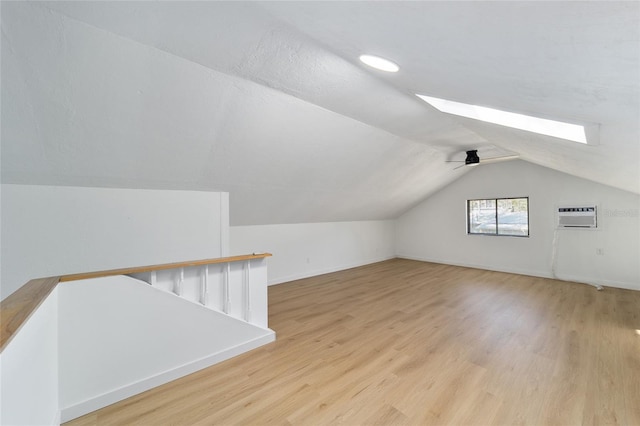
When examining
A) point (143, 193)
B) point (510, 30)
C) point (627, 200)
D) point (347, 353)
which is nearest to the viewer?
point (510, 30)

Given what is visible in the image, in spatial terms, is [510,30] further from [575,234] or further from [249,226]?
[575,234]

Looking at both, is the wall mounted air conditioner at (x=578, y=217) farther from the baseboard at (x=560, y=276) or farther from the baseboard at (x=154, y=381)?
the baseboard at (x=154, y=381)

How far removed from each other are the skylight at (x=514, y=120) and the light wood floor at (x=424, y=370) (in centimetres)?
199

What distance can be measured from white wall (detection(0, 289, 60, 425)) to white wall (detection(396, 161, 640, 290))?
7215mm

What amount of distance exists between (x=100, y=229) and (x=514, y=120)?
431 cm

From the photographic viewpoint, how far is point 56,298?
1684 millimetres

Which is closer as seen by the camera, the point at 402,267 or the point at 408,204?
the point at 402,267

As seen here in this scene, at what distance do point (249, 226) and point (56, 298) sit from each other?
10.2 feet

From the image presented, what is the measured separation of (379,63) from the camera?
162 centimetres

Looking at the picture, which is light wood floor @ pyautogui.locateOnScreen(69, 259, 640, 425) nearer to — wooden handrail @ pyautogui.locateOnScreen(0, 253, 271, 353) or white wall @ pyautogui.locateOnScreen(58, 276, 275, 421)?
white wall @ pyautogui.locateOnScreen(58, 276, 275, 421)

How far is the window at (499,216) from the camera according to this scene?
5684 mm

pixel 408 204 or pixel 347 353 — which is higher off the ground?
pixel 408 204

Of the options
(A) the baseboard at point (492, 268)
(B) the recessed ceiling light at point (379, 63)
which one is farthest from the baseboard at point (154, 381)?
(A) the baseboard at point (492, 268)

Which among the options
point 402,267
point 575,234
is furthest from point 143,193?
point 575,234
